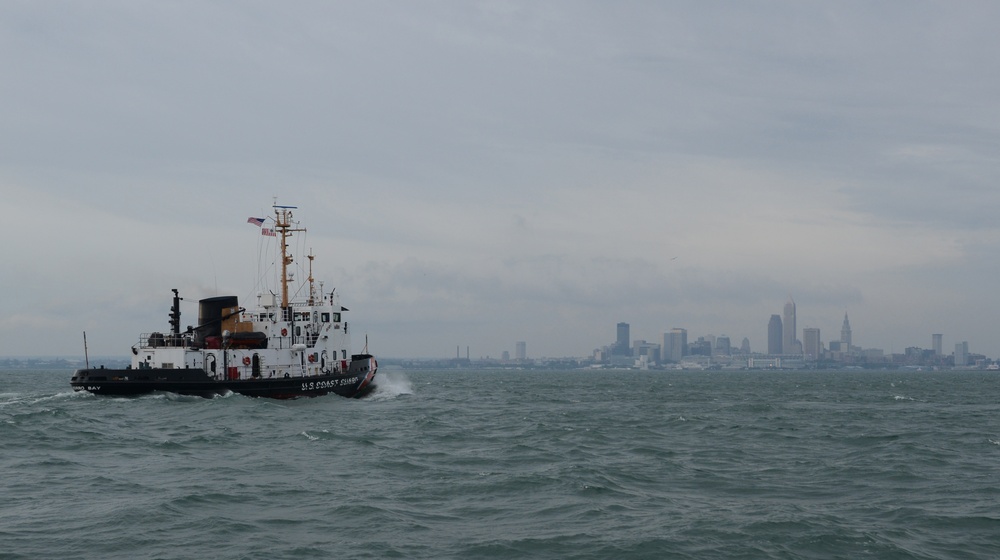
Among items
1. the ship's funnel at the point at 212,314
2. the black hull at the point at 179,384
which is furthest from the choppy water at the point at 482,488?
the ship's funnel at the point at 212,314

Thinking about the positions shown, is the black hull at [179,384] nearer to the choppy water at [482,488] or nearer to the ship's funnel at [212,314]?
the ship's funnel at [212,314]

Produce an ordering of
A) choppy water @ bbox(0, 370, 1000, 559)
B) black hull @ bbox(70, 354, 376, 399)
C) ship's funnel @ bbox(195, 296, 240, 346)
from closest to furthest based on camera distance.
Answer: choppy water @ bbox(0, 370, 1000, 559)
black hull @ bbox(70, 354, 376, 399)
ship's funnel @ bbox(195, 296, 240, 346)

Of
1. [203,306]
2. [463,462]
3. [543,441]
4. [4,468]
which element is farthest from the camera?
[203,306]

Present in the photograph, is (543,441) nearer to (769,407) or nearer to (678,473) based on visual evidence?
(678,473)

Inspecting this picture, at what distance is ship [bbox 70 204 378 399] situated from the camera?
56594 millimetres

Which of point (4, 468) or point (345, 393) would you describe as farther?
point (345, 393)

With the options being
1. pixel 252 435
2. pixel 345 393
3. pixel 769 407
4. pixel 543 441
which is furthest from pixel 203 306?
pixel 769 407

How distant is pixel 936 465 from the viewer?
3138cm

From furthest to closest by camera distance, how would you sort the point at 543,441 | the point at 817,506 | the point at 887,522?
the point at 543,441 < the point at 817,506 < the point at 887,522

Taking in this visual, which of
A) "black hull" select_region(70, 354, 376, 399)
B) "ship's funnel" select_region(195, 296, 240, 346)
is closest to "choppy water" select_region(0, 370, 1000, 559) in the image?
"black hull" select_region(70, 354, 376, 399)

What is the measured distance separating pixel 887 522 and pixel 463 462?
14.5 metres

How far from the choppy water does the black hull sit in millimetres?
8422

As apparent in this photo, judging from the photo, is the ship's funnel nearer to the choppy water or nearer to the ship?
the ship

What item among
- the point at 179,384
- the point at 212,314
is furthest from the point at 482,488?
the point at 212,314
